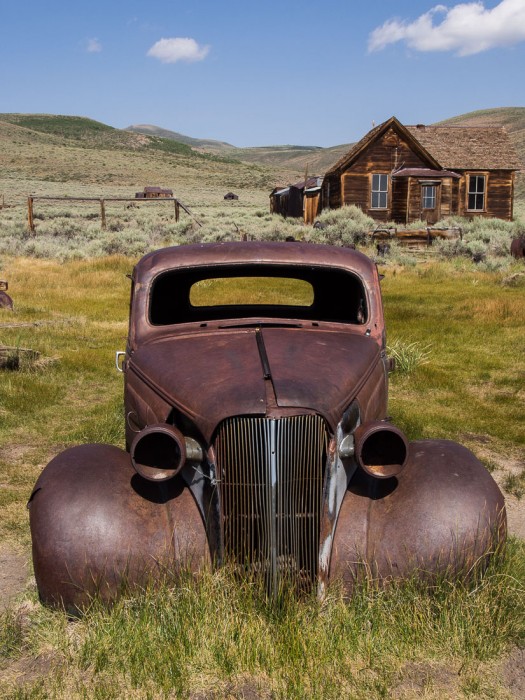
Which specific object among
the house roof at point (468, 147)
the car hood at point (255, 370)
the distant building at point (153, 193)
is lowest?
the car hood at point (255, 370)

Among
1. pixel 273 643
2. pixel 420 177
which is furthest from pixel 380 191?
pixel 273 643

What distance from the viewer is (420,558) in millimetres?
3293

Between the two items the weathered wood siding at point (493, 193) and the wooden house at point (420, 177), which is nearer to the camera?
the wooden house at point (420, 177)

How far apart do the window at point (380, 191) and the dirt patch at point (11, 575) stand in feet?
94.4

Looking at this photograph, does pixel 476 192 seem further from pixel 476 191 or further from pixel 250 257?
pixel 250 257

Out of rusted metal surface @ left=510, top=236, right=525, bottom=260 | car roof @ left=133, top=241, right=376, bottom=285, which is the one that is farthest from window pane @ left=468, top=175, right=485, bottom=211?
car roof @ left=133, top=241, right=376, bottom=285

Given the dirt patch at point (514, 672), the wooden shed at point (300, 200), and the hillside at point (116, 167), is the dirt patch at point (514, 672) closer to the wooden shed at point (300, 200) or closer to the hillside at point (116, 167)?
the wooden shed at point (300, 200)

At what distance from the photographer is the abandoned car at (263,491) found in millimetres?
3111

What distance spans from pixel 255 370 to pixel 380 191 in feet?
96.1

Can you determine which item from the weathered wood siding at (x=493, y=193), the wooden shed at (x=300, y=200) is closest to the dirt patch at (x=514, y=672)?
A: the weathered wood siding at (x=493, y=193)

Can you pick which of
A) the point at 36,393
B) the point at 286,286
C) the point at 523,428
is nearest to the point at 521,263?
the point at 286,286

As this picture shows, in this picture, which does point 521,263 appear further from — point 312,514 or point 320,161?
point 320,161

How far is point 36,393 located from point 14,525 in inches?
142

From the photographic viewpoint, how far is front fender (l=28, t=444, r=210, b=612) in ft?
10.6
